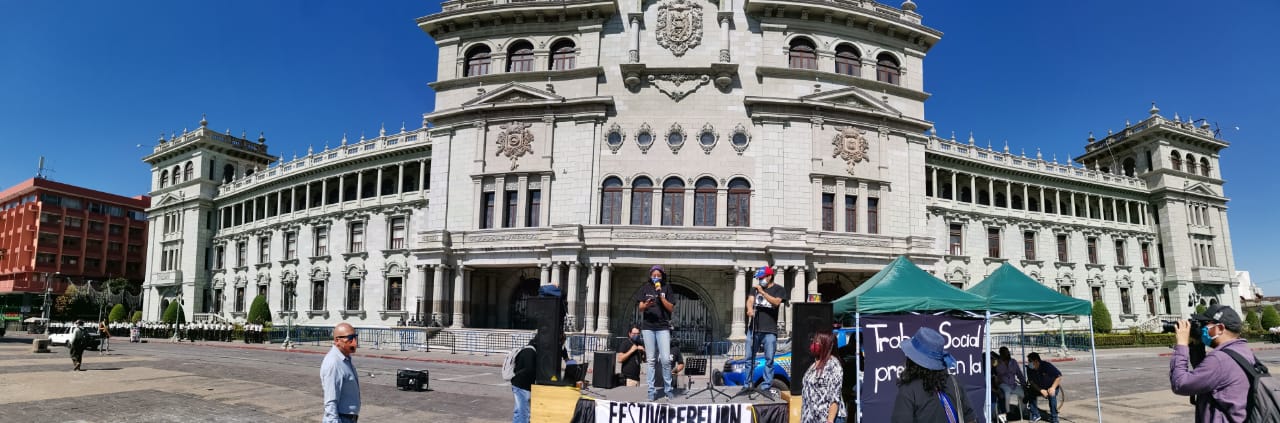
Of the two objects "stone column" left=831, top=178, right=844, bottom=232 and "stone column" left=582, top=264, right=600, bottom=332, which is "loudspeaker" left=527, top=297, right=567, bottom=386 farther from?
"stone column" left=831, top=178, right=844, bottom=232

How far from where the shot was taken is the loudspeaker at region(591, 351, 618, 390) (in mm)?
11336

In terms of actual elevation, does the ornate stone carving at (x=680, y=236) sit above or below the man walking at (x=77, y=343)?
above

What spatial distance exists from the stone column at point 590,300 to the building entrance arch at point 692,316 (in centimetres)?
221

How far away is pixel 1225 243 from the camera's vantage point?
56906 mm

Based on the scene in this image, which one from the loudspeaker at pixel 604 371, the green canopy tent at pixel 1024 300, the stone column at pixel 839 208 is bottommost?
the loudspeaker at pixel 604 371

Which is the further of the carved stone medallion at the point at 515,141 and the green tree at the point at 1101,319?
the green tree at the point at 1101,319

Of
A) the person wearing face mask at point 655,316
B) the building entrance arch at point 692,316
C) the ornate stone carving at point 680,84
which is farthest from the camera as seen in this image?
the ornate stone carving at point 680,84

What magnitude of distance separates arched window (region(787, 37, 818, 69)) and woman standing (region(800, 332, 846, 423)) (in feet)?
102

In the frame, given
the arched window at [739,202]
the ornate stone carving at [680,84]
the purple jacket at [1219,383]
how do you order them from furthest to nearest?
the ornate stone carving at [680,84]
the arched window at [739,202]
the purple jacket at [1219,383]

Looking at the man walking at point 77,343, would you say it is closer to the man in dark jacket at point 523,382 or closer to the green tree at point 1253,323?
the man in dark jacket at point 523,382

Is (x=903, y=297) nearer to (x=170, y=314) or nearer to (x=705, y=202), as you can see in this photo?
(x=705, y=202)

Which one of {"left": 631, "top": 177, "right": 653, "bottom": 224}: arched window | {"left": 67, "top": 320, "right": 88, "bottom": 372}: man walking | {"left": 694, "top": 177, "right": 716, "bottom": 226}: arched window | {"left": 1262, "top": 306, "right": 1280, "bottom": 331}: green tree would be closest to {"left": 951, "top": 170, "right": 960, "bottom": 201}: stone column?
{"left": 694, "top": 177, "right": 716, "bottom": 226}: arched window

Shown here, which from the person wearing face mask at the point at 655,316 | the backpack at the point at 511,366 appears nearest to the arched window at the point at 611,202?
the person wearing face mask at the point at 655,316

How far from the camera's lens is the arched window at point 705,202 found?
34906 mm
